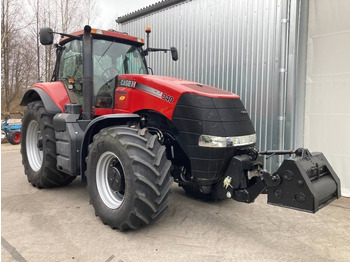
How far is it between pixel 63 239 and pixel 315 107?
456cm

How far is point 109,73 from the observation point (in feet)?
13.9

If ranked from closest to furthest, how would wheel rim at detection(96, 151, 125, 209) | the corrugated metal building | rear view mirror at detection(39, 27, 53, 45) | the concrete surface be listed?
the concrete surface, wheel rim at detection(96, 151, 125, 209), rear view mirror at detection(39, 27, 53, 45), the corrugated metal building

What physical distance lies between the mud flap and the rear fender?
5.67 ft

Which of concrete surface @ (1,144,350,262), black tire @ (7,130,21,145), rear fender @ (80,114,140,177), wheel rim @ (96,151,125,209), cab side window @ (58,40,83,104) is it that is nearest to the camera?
concrete surface @ (1,144,350,262)

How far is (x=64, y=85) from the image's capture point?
15.3ft

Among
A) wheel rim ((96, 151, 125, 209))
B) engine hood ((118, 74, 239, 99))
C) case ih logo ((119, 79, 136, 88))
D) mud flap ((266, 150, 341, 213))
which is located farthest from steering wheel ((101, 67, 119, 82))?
mud flap ((266, 150, 341, 213))

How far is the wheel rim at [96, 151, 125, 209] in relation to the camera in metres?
3.35

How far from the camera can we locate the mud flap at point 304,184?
2565mm

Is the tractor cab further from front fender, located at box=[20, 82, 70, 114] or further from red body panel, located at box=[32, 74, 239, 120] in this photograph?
red body panel, located at box=[32, 74, 239, 120]

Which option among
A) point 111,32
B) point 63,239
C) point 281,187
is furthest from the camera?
point 111,32

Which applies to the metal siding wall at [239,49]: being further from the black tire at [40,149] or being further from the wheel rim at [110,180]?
the black tire at [40,149]

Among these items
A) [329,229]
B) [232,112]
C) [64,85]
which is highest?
[64,85]

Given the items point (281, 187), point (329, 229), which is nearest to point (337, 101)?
point (329, 229)

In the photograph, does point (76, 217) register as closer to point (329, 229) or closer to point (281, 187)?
point (281, 187)
